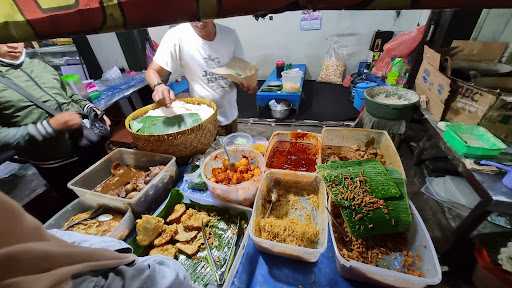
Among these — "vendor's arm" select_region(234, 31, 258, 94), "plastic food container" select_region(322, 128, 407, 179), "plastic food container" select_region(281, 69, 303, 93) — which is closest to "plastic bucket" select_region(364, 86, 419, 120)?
"plastic food container" select_region(322, 128, 407, 179)

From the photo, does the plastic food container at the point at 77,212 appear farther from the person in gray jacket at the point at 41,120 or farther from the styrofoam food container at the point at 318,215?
the person in gray jacket at the point at 41,120

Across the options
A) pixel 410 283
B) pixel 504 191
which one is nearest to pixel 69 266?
pixel 410 283

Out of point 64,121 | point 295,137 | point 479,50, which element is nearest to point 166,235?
point 295,137

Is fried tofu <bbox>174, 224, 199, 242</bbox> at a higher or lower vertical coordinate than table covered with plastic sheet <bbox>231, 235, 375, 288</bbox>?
higher

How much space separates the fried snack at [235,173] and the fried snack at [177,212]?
0.19 m

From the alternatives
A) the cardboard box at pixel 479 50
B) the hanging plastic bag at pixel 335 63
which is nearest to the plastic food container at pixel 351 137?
the cardboard box at pixel 479 50

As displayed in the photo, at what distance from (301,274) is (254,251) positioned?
191mm

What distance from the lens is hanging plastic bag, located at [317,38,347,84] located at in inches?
169

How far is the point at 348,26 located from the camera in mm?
4094

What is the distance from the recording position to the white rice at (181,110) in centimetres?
138

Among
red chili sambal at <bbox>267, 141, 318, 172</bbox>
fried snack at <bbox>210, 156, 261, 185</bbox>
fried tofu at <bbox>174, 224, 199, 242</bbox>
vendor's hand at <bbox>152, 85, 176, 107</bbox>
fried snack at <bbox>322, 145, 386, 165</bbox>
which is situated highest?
vendor's hand at <bbox>152, 85, 176, 107</bbox>

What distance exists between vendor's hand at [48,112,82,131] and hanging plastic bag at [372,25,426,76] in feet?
12.0

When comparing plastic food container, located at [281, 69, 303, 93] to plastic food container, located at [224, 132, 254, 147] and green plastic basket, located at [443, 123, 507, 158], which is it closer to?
green plastic basket, located at [443, 123, 507, 158]

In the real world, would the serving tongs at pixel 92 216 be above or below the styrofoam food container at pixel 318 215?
below
